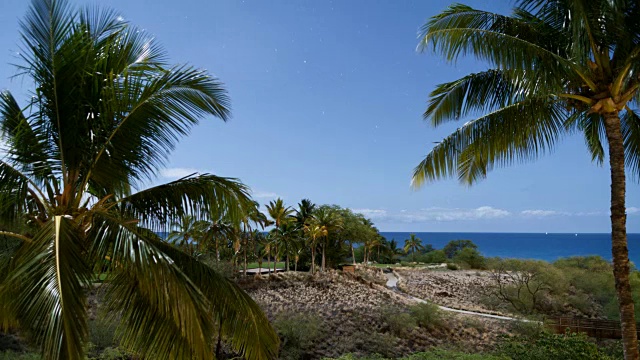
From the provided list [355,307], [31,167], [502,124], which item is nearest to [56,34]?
[31,167]

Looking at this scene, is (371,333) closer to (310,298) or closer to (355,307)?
(355,307)

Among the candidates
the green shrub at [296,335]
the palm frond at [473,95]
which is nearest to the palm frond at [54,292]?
the palm frond at [473,95]

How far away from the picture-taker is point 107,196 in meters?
4.15

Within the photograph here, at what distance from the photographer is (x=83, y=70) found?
402 centimetres

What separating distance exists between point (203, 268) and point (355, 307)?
15089 millimetres

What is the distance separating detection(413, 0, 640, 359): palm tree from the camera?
536 centimetres

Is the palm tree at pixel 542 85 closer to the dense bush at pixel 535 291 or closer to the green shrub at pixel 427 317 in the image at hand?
the green shrub at pixel 427 317

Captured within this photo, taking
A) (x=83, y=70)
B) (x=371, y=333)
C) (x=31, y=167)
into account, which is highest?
(x=83, y=70)

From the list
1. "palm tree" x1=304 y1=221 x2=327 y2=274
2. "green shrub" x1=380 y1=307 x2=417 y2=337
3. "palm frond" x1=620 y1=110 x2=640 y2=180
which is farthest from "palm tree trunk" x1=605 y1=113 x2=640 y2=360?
"palm tree" x1=304 y1=221 x2=327 y2=274

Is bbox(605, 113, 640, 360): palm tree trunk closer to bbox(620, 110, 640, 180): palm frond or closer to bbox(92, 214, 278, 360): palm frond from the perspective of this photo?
bbox(620, 110, 640, 180): palm frond

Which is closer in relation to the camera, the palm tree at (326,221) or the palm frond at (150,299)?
the palm frond at (150,299)

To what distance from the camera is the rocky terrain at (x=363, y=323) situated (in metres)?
13.7

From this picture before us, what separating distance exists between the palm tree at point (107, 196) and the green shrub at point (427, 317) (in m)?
13.0

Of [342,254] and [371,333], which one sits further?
[342,254]
